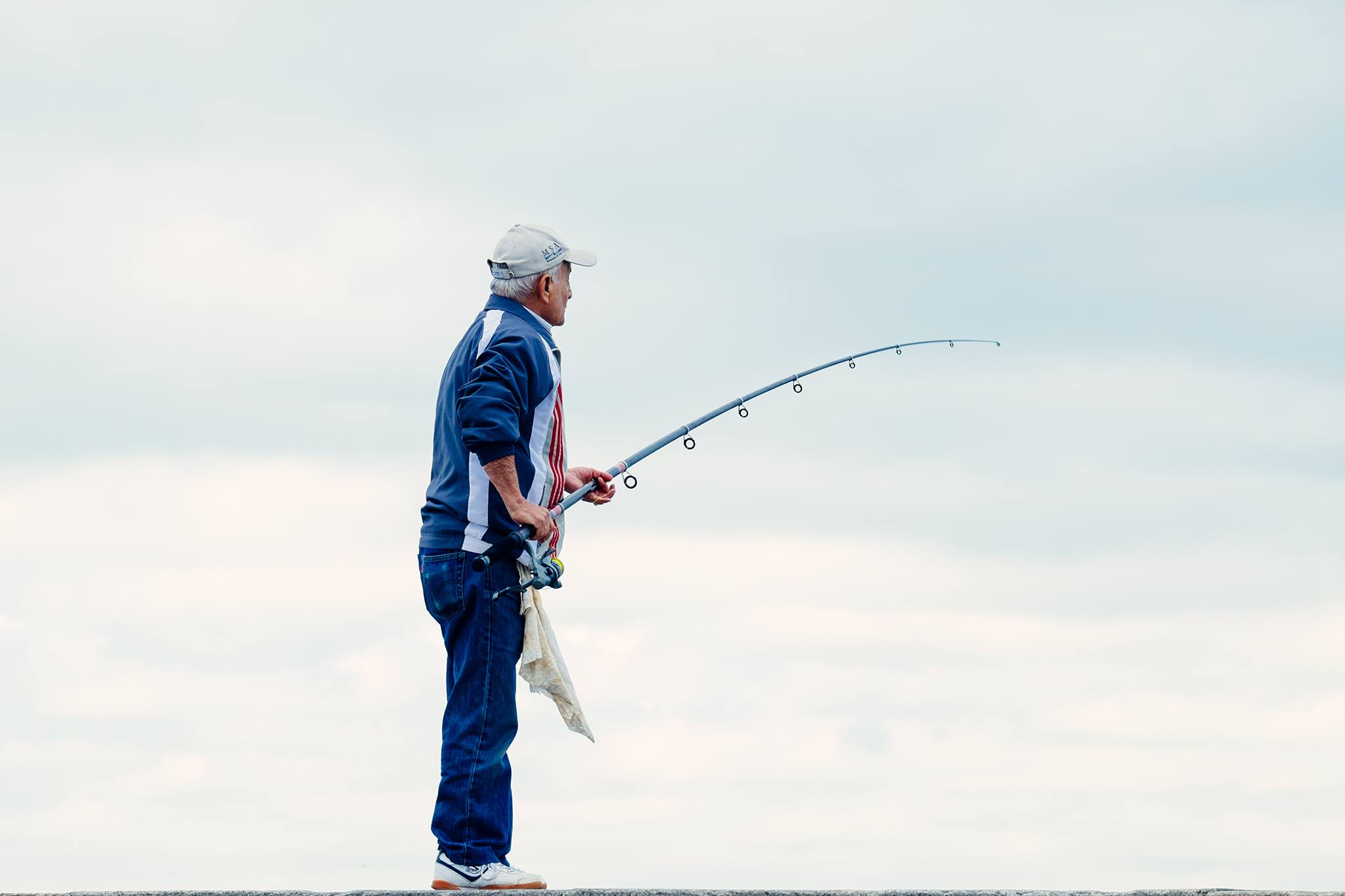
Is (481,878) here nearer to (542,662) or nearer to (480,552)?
(542,662)

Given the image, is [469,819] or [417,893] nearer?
[417,893]

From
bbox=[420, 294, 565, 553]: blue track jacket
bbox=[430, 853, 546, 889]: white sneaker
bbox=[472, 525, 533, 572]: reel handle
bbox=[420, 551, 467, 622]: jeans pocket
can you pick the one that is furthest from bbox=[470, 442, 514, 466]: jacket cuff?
bbox=[430, 853, 546, 889]: white sneaker

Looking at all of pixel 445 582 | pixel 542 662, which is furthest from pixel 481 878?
pixel 445 582

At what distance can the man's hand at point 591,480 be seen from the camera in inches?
244

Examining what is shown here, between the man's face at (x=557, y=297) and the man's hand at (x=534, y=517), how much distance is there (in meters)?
0.79

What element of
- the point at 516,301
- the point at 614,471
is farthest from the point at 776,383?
the point at 516,301

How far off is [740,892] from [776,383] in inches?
154

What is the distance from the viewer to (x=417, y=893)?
484 cm

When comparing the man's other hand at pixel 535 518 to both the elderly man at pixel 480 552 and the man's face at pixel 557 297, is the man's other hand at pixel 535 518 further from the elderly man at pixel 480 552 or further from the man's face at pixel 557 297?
the man's face at pixel 557 297

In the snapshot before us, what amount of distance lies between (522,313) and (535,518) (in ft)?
2.73

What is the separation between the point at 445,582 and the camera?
18.1ft

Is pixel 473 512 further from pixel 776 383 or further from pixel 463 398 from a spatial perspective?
pixel 776 383

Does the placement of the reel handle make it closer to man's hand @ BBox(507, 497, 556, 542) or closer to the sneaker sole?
man's hand @ BBox(507, 497, 556, 542)

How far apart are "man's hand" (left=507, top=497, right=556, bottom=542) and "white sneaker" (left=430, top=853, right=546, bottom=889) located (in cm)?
116
